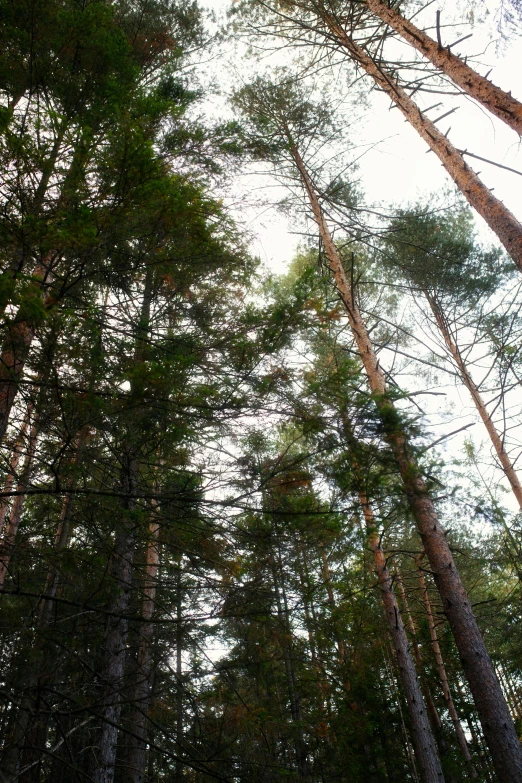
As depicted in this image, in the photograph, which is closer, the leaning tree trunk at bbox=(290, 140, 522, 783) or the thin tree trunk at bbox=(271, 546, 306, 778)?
the leaning tree trunk at bbox=(290, 140, 522, 783)

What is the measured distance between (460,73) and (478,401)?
643cm

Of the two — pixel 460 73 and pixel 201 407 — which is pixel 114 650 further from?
pixel 460 73

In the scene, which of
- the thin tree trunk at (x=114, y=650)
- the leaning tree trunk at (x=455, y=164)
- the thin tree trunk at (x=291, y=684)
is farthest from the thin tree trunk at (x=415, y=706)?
the leaning tree trunk at (x=455, y=164)

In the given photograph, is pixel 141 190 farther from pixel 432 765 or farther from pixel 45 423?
pixel 432 765

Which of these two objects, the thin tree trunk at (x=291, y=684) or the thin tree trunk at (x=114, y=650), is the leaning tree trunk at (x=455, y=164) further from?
the thin tree trunk at (x=114, y=650)

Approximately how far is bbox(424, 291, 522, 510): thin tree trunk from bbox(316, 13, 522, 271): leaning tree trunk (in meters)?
4.86

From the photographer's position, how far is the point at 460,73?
19.8ft

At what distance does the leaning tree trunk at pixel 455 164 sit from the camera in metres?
5.09

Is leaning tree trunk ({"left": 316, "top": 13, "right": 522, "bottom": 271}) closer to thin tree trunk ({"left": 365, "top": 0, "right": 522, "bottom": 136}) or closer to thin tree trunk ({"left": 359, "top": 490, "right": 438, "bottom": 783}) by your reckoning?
thin tree trunk ({"left": 365, "top": 0, "right": 522, "bottom": 136})

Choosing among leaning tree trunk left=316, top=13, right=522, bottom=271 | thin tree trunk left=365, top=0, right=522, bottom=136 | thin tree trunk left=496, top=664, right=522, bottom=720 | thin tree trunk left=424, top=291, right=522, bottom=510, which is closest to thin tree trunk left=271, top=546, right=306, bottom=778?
leaning tree trunk left=316, top=13, right=522, bottom=271

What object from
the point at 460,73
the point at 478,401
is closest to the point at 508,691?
the point at 478,401

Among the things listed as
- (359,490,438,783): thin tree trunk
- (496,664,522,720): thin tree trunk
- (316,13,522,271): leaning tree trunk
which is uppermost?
(316,13,522,271): leaning tree trunk

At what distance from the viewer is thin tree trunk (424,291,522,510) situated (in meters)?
9.23

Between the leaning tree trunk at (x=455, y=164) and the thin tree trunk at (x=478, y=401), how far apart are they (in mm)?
4861
